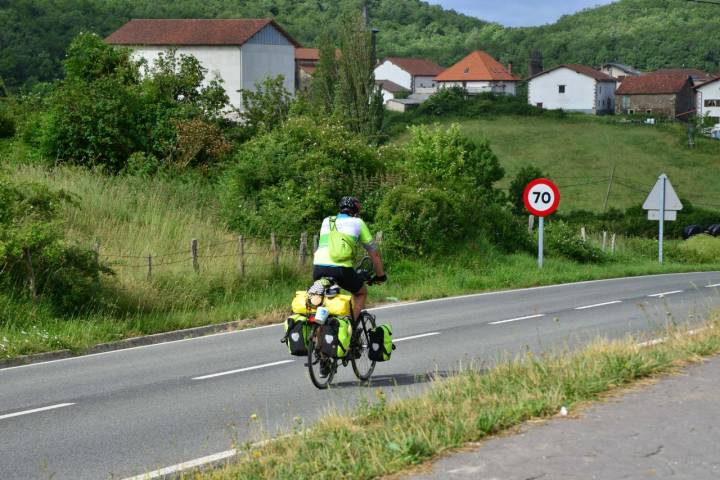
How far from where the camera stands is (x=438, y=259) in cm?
2642

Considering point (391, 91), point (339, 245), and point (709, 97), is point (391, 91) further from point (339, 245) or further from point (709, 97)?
point (339, 245)

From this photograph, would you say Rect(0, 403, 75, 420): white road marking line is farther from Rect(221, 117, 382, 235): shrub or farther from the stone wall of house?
the stone wall of house

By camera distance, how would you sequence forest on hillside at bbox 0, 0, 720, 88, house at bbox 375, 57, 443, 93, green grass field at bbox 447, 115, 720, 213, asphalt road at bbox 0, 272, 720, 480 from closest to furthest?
1. asphalt road at bbox 0, 272, 720, 480
2. green grass field at bbox 447, 115, 720, 213
3. forest on hillside at bbox 0, 0, 720, 88
4. house at bbox 375, 57, 443, 93

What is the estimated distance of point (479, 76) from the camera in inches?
5837

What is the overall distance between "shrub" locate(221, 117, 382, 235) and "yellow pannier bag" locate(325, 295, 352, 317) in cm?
1550

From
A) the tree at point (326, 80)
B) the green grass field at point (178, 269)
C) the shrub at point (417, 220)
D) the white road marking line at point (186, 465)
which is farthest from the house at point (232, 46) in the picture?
the white road marking line at point (186, 465)

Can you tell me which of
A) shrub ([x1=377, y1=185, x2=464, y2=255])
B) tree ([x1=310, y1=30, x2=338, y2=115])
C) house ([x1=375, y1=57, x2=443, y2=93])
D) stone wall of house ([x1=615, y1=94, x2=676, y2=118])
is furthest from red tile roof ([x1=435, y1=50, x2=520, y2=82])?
shrub ([x1=377, y1=185, x2=464, y2=255])

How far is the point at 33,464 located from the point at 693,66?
195 metres

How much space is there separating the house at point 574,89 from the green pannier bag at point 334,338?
12138cm

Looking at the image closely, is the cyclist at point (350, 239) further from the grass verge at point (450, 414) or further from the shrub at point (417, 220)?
the shrub at point (417, 220)

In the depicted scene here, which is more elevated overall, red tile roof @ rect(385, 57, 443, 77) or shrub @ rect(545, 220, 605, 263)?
red tile roof @ rect(385, 57, 443, 77)

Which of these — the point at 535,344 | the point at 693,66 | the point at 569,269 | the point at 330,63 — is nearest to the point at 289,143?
the point at 569,269

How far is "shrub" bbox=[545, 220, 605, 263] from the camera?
33.3 m

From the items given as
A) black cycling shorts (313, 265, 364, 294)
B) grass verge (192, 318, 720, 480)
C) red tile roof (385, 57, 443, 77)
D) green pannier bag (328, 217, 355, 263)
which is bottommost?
grass verge (192, 318, 720, 480)
